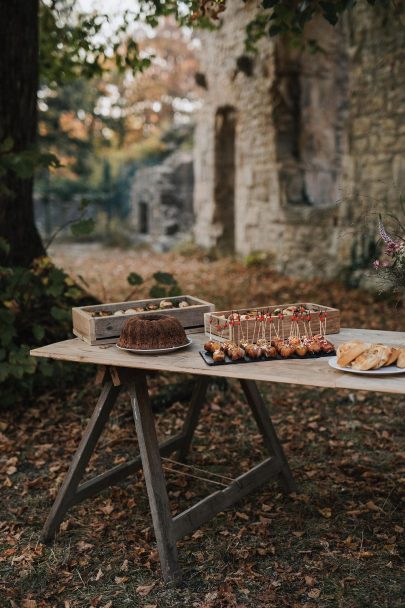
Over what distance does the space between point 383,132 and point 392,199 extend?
0.79 meters

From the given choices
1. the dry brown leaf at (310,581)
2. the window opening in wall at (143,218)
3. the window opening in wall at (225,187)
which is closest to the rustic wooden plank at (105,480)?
the dry brown leaf at (310,581)

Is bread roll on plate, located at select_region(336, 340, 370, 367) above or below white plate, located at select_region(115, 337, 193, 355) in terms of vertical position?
above

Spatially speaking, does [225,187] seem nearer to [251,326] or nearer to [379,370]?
[251,326]

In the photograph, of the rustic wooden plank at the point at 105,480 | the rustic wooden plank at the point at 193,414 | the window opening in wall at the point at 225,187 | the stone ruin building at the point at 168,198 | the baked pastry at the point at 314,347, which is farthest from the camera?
the stone ruin building at the point at 168,198

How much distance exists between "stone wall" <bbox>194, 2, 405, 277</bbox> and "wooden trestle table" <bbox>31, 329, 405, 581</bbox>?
4.40 meters

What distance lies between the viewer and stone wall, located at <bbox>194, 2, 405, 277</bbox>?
742cm

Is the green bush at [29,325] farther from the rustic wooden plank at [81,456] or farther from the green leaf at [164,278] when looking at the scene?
the rustic wooden plank at [81,456]

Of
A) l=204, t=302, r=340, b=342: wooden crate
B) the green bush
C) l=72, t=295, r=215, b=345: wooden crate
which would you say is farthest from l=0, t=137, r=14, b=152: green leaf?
l=204, t=302, r=340, b=342: wooden crate

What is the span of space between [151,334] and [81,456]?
0.72m

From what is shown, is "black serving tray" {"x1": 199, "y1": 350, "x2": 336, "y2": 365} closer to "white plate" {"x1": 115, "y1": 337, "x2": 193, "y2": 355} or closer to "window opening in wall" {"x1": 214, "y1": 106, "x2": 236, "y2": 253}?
"white plate" {"x1": 115, "y1": 337, "x2": 193, "y2": 355}

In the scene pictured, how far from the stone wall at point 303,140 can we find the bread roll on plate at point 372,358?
15.9 ft

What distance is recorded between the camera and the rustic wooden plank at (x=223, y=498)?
271 cm

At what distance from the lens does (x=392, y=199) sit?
733 centimetres

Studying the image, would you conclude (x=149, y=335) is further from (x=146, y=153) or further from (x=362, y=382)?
(x=146, y=153)
